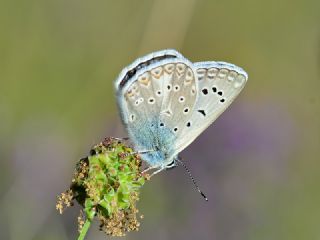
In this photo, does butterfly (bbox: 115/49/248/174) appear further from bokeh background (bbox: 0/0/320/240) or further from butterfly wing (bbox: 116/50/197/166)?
bokeh background (bbox: 0/0/320/240)

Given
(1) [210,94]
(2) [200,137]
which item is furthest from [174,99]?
(2) [200,137]

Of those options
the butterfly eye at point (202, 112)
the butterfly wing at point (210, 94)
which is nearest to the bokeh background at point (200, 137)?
the butterfly wing at point (210, 94)

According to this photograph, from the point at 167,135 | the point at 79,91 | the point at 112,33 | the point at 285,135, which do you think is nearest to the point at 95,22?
the point at 112,33

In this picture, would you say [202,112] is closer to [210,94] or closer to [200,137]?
[210,94]

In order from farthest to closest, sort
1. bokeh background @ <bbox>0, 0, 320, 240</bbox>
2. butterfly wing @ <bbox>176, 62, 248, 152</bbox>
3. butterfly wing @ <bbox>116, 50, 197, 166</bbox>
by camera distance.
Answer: bokeh background @ <bbox>0, 0, 320, 240</bbox> < butterfly wing @ <bbox>176, 62, 248, 152</bbox> < butterfly wing @ <bbox>116, 50, 197, 166</bbox>

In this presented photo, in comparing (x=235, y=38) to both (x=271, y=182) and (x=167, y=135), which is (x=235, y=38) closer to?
(x=271, y=182)

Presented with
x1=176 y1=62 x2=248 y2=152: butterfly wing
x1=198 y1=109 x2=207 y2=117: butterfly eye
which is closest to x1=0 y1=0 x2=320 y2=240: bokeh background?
x1=176 y1=62 x2=248 y2=152: butterfly wing

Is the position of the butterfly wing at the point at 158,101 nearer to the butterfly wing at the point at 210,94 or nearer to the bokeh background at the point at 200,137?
the butterfly wing at the point at 210,94
